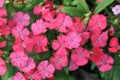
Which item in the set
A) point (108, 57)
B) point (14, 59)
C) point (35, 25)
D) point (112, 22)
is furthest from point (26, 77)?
point (112, 22)

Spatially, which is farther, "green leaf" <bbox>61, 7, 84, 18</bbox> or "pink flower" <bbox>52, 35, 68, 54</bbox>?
"green leaf" <bbox>61, 7, 84, 18</bbox>

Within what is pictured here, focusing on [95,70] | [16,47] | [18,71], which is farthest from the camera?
[95,70]

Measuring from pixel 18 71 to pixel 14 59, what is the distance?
0.15 metres

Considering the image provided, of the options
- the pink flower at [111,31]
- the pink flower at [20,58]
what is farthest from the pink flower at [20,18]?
the pink flower at [111,31]

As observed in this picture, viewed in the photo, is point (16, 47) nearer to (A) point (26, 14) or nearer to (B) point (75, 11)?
(A) point (26, 14)

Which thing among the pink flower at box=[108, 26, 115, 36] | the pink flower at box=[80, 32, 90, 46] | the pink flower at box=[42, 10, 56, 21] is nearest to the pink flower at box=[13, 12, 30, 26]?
the pink flower at box=[42, 10, 56, 21]

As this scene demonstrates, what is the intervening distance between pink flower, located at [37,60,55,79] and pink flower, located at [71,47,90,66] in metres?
0.12

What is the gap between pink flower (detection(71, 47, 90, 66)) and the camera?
1.78 meters

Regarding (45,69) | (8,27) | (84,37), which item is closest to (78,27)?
(84,37)

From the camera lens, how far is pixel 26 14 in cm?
195

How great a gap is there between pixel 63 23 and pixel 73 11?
0.55ft

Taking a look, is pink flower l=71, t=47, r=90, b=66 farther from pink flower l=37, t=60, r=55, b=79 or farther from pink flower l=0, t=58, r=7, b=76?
pink flower l=0, t=58, r=7, b=76

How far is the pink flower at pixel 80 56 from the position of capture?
1.78 metres

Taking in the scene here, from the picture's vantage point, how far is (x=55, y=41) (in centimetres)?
178
